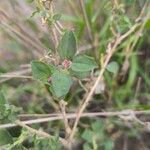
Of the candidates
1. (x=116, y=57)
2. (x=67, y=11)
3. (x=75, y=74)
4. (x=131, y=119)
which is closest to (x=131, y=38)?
(x=116, y=57)

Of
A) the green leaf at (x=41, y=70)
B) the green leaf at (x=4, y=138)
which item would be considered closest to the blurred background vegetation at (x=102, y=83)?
the green leaf at (x=4, y=138)

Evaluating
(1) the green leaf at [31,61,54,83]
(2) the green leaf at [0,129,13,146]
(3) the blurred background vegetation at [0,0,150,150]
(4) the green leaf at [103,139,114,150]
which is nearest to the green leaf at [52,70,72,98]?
(1) the green leaf at [31,61,54,83]

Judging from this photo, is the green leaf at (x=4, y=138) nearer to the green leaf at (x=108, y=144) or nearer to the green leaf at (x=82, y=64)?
the green leaf at (x=82, y=64)

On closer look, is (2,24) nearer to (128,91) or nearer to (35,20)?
(35,20)

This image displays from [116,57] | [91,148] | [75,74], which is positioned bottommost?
[91,148]

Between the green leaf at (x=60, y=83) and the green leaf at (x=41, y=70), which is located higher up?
the green leaf at (x=41, y=70)

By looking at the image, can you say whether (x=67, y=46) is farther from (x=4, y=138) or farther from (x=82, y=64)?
(x=4, y=138)

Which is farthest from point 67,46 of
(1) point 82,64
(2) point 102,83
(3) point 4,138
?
(2) point 102,83
